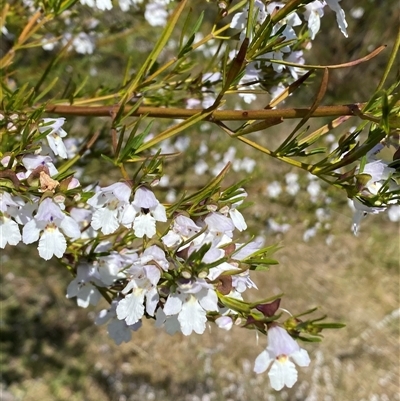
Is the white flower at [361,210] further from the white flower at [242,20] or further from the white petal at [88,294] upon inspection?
the white petal at [88,294]

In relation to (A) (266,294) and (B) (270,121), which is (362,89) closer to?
(A) (266,294)

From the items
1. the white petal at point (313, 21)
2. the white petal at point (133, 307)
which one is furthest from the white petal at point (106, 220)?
the white petal at point (313, 21)

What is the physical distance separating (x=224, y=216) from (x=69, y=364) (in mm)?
3252

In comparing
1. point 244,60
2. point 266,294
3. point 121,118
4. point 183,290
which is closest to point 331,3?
point 244,60

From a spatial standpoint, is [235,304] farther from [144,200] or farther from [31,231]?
[31,231]

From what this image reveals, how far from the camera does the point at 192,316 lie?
2.49 ft

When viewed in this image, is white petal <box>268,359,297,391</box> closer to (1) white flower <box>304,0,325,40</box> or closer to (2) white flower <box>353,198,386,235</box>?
(2) white flower <box>353,198,386,235</box>

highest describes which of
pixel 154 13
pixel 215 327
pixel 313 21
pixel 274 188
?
pixel 313 21

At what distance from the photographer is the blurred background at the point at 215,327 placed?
3.25 m

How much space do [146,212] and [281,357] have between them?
329 mm

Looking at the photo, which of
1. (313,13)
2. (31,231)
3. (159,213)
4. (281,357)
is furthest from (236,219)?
(313,13)

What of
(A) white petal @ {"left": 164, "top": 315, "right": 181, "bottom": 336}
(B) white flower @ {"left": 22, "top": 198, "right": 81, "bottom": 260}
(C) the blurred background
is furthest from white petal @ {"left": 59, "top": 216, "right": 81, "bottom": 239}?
(C) the blurred background

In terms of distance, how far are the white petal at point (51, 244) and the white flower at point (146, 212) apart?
13 cm

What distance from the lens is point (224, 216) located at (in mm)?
805
